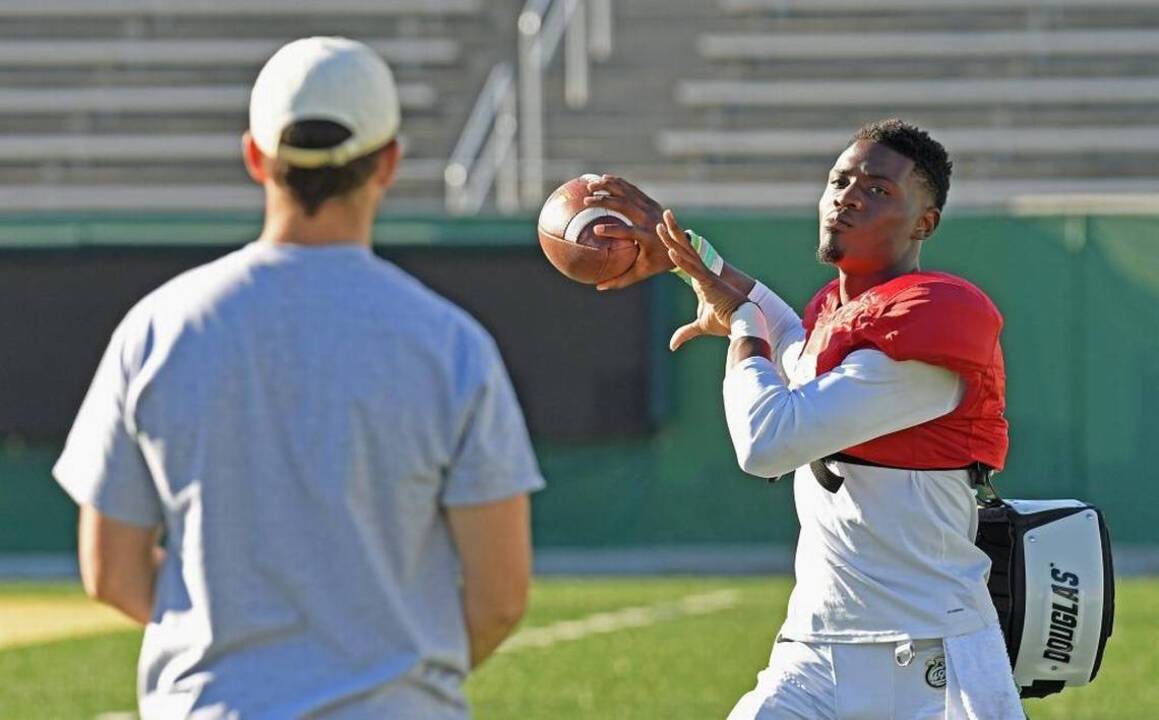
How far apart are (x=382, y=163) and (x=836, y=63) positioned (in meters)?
17.0

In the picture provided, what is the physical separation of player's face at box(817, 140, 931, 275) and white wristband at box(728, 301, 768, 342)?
180mm

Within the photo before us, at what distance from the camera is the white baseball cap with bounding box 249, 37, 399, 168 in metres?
3.04

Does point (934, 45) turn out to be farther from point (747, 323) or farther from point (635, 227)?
point (747, 323)

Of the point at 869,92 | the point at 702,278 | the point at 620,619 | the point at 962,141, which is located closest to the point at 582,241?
the point at 702,278

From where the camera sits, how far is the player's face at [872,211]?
452cm

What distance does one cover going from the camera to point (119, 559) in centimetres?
311

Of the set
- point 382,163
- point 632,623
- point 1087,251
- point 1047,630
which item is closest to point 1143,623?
point 632,623

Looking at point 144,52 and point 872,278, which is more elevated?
point 872,278

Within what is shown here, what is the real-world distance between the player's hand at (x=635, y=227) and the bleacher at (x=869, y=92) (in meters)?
14.1

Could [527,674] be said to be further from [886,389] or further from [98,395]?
[98,395]

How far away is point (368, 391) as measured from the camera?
2984mm

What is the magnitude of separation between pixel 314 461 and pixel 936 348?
1668 mm

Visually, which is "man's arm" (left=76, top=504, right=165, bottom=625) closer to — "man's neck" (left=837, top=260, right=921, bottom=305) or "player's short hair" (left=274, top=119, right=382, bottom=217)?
"player's short hair" (left=274, top=119, right=382, bottom=217)

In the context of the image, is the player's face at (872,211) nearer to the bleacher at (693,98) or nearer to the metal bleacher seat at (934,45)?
the bleacher at (693,98)
